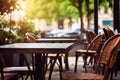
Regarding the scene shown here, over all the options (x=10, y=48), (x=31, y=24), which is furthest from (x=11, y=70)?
(x=31, y=24)

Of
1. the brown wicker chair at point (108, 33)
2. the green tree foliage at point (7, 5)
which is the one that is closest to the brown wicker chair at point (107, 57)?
the brown wicker chair at point (108, 33)

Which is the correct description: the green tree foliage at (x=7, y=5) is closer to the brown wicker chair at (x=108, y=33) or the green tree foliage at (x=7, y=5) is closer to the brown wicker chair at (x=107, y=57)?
the brown wicker chair at (x=108, y=33)

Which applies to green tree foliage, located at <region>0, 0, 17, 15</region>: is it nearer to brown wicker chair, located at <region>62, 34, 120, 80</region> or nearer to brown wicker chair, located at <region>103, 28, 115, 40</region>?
brown wicker chair, located at <region>103, 28, 115, 40</region>

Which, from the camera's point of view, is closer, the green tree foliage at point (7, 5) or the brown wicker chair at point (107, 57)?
the brown wicker chair at point (107, 57)

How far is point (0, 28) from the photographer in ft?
27.3

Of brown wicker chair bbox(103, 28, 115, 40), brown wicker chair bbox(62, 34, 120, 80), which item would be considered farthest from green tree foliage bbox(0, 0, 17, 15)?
A: brown wicker chair bbox(62, 34, 120, 80)

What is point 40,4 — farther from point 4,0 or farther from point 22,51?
point 22,51

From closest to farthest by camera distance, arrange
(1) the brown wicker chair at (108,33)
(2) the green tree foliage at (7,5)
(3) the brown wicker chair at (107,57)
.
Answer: (3) the brown wicker chair at (107,57), (1) the brown wicker chair at (108,33), (2) the green tree foliage at (7,5)

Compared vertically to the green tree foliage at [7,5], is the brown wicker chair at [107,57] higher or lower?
lower

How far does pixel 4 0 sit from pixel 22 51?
4.03 metres

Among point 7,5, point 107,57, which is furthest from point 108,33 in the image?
point 107,57

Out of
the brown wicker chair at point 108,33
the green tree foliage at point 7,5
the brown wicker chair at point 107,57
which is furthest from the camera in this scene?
the green tree foliage at point 7,5

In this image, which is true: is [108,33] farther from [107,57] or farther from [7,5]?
[107,57]

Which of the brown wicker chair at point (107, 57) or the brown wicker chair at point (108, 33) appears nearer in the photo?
the brown wicker chair at point (107, 57)
